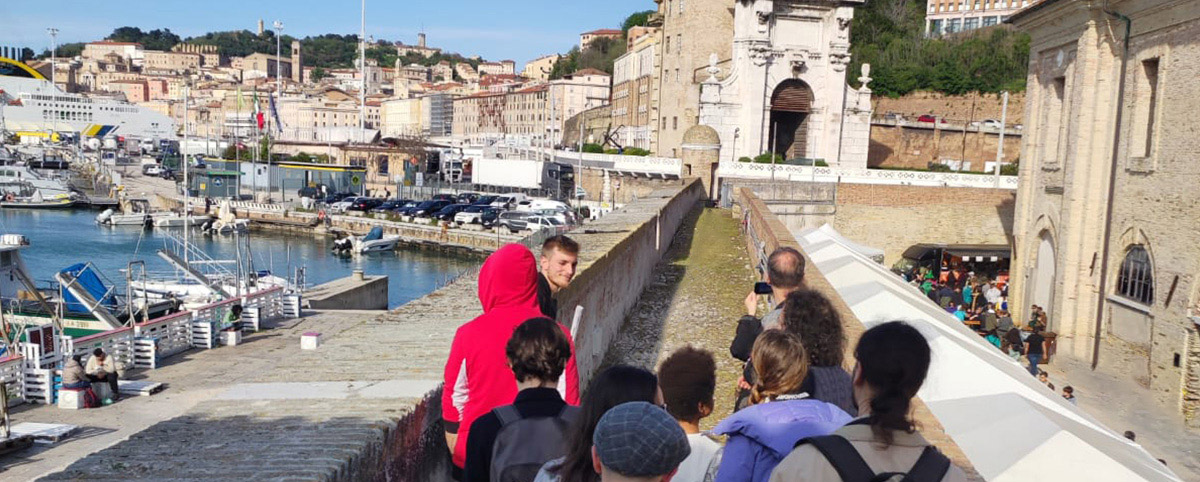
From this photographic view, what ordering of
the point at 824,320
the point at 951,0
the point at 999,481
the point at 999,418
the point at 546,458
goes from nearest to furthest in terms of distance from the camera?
the point at 546,458 < the point at 824,320 < the point at 999,481 < the point at 999,418 < the point at 951,0

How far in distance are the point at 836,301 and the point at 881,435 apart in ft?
18.5

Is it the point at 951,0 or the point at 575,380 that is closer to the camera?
the point at 575,380

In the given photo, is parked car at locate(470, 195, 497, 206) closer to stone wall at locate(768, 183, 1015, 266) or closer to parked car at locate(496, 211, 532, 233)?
parked car at locate(496, 211, 532, 233)

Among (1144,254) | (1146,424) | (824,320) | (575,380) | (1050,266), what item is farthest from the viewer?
(1050,266)

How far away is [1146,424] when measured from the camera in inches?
679

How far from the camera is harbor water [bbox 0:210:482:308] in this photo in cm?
5000

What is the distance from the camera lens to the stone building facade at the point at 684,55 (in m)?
52.9

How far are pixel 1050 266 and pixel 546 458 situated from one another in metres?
25.2

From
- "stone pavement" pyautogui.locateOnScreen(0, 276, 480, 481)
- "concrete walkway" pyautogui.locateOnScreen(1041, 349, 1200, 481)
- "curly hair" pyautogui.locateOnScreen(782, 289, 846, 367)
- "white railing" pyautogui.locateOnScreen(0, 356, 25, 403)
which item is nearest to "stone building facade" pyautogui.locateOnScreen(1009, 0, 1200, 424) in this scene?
"concrete walkway" pyautogui.locateOnScreen(1041, 349, 1200, 481)

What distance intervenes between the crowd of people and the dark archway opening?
39.4 meters

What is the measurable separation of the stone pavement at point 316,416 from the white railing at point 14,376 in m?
13.1

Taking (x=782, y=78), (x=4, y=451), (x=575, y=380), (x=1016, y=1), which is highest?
(x=1016, y=1)

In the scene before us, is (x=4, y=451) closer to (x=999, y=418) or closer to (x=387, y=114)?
(x=999, y=418)

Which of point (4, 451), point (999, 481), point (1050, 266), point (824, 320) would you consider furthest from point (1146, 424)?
point (4, 451)
